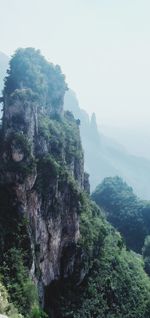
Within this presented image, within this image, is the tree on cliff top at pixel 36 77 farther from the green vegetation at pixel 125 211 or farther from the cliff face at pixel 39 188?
the green vegetation at pixel 125 211

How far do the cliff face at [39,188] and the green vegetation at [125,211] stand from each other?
3730 cm

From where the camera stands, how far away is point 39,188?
43.1 m

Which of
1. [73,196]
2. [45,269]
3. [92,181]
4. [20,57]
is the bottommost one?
[45,269]

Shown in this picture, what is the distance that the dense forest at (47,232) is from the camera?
38906 mm

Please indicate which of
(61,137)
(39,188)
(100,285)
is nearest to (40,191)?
(39,188)

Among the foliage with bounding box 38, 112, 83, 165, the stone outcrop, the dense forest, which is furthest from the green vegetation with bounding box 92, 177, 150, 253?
the stone outcrop

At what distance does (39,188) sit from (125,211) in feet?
166

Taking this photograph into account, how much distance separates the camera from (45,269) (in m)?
44.8

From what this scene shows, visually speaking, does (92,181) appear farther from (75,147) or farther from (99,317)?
(99,317)

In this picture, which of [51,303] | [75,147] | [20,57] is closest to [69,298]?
[51,303]

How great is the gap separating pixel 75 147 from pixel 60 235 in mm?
17034

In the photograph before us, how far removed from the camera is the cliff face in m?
41.0

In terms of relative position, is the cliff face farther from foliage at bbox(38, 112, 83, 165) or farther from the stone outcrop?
foliage at bbox(38, 112, 83, 165)

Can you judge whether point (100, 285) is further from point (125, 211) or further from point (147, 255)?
point (125, 211)
